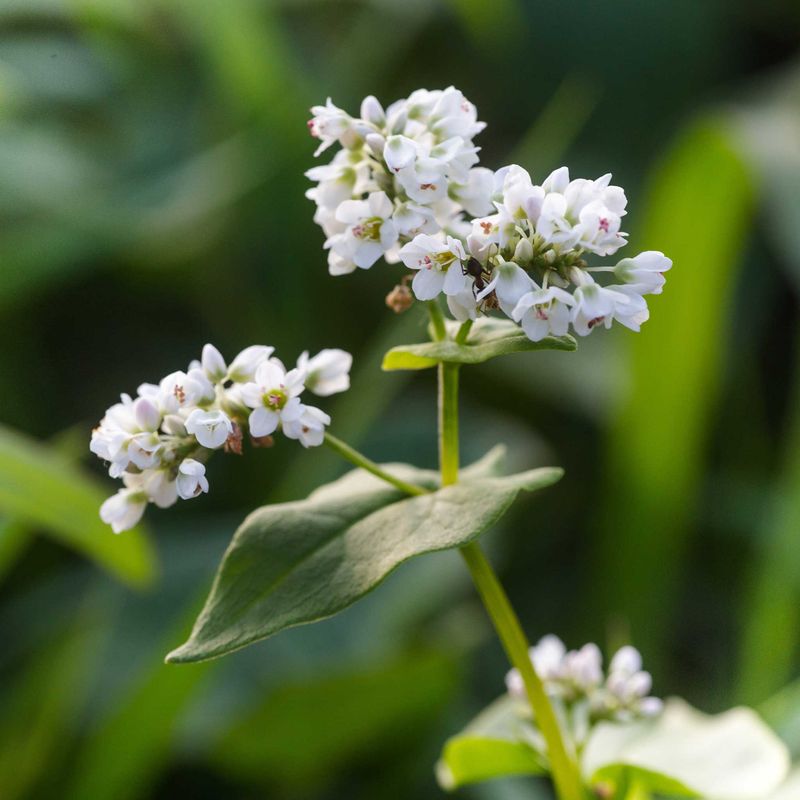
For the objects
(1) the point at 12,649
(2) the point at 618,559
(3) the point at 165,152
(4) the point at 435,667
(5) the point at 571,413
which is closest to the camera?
(4) the point at 435,667

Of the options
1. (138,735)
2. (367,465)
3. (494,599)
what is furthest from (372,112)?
(138,735)

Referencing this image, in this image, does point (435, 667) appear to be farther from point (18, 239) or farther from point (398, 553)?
point (18, 239)

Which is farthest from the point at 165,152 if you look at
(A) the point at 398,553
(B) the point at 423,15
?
(A) the point at 398,553

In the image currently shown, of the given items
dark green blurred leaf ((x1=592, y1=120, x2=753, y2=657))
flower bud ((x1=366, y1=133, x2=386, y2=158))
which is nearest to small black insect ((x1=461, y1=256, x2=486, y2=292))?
Answer: flower bud ((x1=366, y1=133, x2=386, y2=158))

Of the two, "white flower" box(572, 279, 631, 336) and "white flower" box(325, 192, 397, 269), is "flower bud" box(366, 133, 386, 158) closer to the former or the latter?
"white flower" box(325, 192, 397, 269)

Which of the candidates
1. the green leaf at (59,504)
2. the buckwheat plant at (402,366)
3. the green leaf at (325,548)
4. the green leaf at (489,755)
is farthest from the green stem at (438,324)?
the green leaf at (59,504)

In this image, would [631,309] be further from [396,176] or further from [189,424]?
[189,424]
